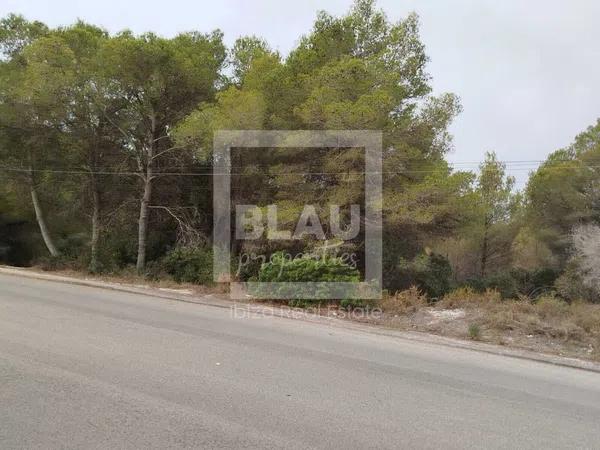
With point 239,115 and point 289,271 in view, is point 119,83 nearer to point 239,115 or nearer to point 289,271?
point 239,115

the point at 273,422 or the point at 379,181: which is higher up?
the point at 379,181

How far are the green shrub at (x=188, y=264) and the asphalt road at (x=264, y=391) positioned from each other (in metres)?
9.36

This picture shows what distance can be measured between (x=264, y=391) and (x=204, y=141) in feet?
43.9

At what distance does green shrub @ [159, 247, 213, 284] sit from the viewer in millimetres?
18041

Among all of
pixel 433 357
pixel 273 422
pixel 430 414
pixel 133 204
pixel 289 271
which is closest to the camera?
pixel 273 422

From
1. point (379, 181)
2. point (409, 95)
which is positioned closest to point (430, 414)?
point (379, 181)

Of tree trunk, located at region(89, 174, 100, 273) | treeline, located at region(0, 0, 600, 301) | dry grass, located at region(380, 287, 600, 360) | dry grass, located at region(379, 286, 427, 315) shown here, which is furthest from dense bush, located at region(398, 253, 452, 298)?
tree trunk, located at region(89, 174, 100, 273)

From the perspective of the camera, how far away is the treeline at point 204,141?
1622 centimetres

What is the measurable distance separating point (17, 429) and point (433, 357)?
556 centimetres

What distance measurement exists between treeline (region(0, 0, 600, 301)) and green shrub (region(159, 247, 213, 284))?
2.4 inches

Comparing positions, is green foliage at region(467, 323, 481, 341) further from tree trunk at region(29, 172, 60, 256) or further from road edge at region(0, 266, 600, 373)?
tree trunk at region(29, 172, 60, 256)

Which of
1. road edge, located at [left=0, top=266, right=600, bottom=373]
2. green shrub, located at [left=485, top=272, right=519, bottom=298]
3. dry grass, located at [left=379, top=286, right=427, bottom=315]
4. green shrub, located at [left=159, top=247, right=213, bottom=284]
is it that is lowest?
green shrub, located at [left=485, top=272, right=519, bottom=298]

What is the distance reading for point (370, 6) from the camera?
1895cm

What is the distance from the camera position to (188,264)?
19062 mm
